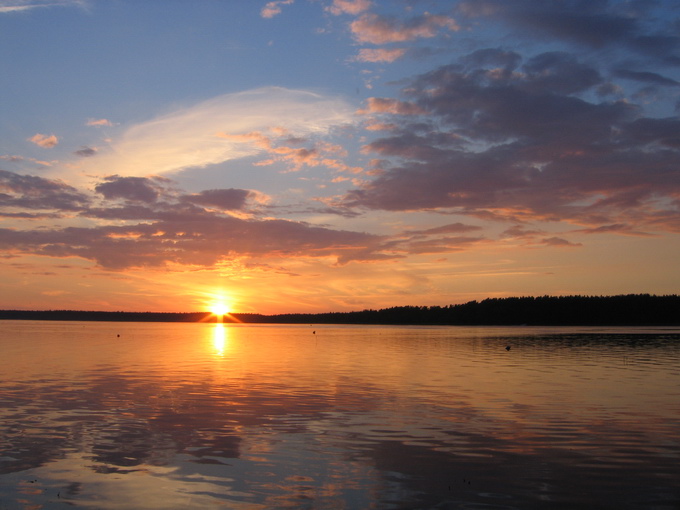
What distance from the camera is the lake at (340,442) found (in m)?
13.9

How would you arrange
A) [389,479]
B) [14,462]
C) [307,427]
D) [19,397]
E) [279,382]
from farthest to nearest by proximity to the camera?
→ [279,382] → [19,397] → [307,427] → [14,462] → [389,479]

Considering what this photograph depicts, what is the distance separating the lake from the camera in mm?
13891

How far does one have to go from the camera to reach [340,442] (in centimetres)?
1950

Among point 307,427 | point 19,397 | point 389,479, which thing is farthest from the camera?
point 19,397

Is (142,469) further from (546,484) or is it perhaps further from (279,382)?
(279,382)

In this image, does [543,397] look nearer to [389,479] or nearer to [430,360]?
[389,479]

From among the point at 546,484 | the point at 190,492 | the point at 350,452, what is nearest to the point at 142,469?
the point at 190,492

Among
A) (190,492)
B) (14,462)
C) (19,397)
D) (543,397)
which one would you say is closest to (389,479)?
(190,492)

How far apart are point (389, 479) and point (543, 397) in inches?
680

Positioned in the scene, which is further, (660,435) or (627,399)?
(627,399)

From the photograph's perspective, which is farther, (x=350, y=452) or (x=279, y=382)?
(x=279, y=382)

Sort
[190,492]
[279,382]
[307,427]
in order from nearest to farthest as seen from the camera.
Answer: [190,492]
[307,427]
[279,382]

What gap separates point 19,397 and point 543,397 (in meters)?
25.6

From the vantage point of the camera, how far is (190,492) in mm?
14062
